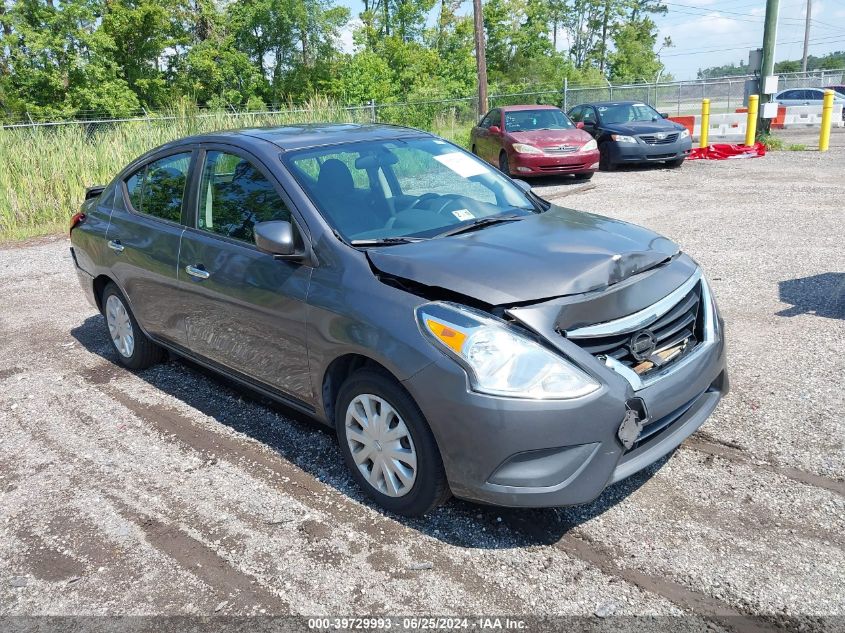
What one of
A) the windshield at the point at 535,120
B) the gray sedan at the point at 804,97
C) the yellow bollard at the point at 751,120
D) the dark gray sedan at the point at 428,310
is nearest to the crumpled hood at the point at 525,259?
the dark gray sedan at the point at 428,310

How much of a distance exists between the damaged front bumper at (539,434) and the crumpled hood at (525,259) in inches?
13.5

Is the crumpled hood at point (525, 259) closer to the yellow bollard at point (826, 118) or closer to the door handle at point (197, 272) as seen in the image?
the door handle at point (197, 272)

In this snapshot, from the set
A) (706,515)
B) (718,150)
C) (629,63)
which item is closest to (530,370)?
(706,515)

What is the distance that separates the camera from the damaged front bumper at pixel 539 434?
2898mm

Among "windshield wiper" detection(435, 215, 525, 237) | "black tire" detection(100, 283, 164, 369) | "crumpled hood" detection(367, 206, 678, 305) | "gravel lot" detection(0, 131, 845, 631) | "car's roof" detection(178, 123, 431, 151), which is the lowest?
"gravel lot" detection(0, 131, 845, 631)

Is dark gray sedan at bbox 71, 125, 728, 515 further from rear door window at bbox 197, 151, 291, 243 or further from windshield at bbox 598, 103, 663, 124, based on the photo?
windshield at bbox 598, 103, 663, 124

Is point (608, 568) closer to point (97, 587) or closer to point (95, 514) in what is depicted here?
point (97, 587)

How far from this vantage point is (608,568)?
3.02 meters

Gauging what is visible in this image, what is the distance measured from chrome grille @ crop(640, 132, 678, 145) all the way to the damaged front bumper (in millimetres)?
14095

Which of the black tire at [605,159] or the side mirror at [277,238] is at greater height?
the side mirror at [277,238]

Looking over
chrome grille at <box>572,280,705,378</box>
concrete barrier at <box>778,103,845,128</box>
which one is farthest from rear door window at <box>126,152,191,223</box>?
concrete barrier at <box>778,103,845,128</box>

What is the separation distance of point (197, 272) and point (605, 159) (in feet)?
45.2

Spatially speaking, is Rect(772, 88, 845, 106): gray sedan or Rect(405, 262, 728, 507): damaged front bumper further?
Rect(772, 88, 845, 106): gray sedan

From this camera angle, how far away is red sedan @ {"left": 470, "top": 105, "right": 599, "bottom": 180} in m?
14.8
